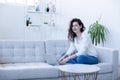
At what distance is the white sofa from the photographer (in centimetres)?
316

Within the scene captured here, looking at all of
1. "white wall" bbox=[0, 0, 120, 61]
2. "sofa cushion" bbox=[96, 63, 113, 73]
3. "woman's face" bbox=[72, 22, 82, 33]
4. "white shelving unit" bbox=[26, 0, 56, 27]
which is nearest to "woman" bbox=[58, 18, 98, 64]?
"woman's face" bbox=[72, 22, 82, 33]

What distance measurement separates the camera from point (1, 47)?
3348 mm

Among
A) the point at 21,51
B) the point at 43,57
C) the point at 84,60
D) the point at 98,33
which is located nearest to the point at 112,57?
the point at 84,60

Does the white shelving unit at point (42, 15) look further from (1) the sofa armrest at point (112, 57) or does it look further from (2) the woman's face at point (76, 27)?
(1) the sofa armrest at point (112, 57)

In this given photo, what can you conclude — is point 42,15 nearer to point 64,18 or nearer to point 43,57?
point 64,18

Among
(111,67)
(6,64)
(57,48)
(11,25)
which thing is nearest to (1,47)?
(6,64)

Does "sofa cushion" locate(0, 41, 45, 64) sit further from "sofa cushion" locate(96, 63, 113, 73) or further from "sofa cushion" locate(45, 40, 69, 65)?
"sofa cushion" locate(96, 63, 113, 73)

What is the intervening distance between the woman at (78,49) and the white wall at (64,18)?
1.41 metres

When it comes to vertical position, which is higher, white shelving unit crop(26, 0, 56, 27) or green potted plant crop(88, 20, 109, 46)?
white shelving unit crop(26, 0, 56, 27)

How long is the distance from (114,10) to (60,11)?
1.72 metres

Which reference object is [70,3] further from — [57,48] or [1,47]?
[1,47]

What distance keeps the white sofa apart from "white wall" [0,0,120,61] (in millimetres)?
1209

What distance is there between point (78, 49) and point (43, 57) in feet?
2.06

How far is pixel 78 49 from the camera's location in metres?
3.33
